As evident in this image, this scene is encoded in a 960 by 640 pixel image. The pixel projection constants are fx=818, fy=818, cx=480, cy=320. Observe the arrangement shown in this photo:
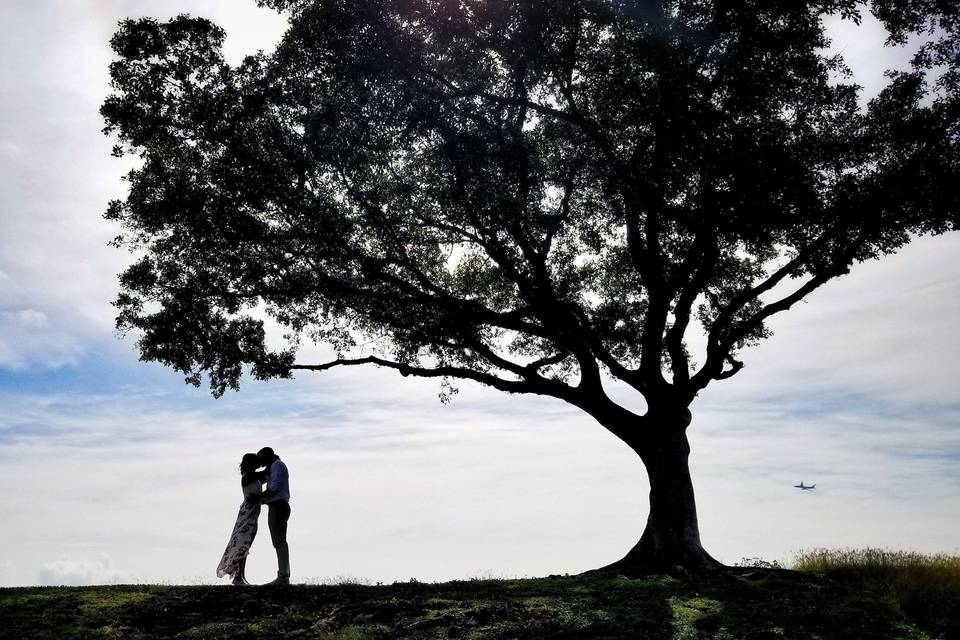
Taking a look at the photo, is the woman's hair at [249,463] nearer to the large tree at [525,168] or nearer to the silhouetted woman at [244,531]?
the silhouetted woman at [244,531]

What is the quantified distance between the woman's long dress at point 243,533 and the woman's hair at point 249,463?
1.20 ft

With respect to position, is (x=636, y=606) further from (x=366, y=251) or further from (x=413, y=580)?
(x=366, y=251)

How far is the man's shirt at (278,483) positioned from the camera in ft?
62.6

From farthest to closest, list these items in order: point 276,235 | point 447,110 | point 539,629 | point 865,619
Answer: point 276,235, point 447,110, point 865,619, point 539,629

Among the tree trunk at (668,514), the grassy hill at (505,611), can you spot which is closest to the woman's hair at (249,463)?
the grassy hill at (505,611)

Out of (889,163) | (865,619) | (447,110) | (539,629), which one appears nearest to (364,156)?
(447,110)

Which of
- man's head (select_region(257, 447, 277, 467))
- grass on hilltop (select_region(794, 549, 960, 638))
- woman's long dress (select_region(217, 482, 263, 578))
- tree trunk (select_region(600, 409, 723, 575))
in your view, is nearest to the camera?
grass on hilltop (select_region(794, 549, 960, 638))

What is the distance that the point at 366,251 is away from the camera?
23.0 m

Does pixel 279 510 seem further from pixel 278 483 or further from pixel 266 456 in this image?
pixel 266 456

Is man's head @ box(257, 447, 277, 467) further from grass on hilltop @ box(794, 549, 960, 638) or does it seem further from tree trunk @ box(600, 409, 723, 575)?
grass on hilltop @ box(794, 549, 960, 638)

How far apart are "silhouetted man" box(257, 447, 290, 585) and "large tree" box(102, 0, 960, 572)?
18.8 feet

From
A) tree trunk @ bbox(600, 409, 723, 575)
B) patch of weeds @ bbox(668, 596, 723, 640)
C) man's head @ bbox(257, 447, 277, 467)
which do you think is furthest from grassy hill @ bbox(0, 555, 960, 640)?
man's head @ bbox(257, 447, 277, 467)

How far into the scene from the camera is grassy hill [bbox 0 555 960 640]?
1459 cm

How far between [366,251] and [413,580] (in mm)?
8941
